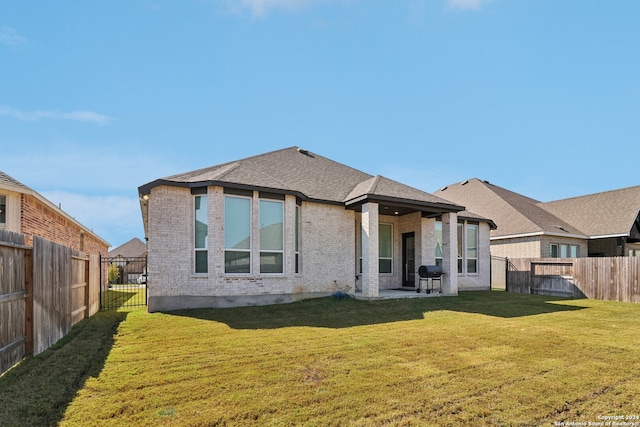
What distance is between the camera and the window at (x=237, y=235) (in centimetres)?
1062

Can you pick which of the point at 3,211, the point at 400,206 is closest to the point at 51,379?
the point at 3,211

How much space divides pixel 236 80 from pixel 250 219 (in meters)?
5.16

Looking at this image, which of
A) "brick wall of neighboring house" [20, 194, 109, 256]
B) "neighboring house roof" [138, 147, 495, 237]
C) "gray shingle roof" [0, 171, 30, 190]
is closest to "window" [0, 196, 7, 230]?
"brick wall of neighboring house" [20, 194, 109, 256]

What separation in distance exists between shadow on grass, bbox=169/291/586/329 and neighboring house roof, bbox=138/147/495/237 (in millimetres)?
3562

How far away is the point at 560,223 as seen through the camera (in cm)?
2275

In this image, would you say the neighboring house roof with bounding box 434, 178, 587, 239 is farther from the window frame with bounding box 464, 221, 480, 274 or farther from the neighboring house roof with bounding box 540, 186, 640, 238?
the window frame with bounding box 464, 221, 480, 274

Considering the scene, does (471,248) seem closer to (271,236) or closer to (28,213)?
(271,236)

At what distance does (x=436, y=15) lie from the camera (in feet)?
37.2

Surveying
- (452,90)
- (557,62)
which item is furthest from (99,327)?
(557,62)

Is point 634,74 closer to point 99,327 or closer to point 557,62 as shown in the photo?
point 557,62

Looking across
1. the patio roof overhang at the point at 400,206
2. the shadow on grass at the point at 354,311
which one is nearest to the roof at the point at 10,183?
the shadow on grass at the point at 354,311

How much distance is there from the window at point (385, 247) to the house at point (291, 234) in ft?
0.17

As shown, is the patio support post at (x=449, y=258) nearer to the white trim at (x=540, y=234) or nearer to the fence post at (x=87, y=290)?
the white trim at (x=540, y=234)

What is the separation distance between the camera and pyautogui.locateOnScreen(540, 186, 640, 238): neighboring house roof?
21656 mm
